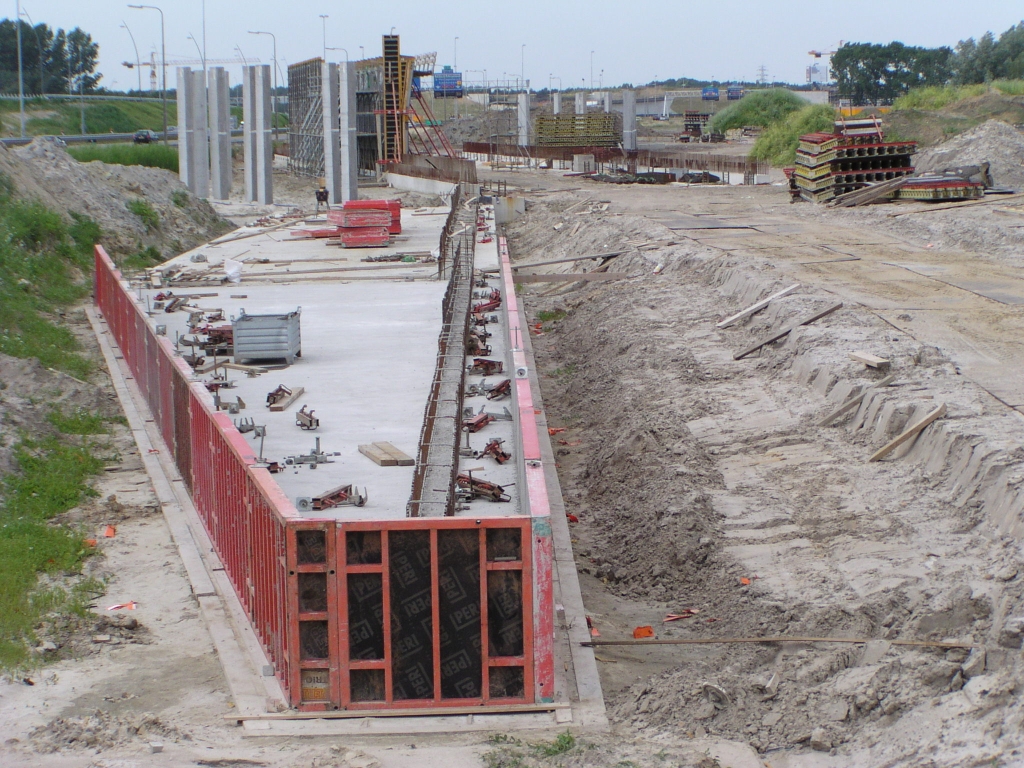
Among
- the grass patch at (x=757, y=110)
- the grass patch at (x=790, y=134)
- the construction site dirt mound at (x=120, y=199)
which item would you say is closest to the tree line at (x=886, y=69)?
the grass patch at (x=757, y=110)

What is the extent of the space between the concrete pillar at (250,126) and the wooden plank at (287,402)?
109 feet

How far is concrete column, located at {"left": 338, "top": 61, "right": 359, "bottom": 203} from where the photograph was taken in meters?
41.0

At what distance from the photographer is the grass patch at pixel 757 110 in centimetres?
8475

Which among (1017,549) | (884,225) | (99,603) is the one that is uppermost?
(884,225)

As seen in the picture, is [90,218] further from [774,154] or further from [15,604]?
[774,154]

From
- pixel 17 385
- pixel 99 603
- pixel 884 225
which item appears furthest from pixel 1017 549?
pixel 884 225

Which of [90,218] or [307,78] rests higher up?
[307,78]

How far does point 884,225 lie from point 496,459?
1737 centimetres

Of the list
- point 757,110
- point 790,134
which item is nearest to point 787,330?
point 790,134

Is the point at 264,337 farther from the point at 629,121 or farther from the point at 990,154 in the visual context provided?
the point at 629,121

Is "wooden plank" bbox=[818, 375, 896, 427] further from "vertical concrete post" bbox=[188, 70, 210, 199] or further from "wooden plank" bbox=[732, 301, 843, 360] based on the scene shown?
"vertical concrete post" bbox=[188, 70, 210, 199]

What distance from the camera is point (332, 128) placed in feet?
136

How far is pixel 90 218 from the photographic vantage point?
30.1 m

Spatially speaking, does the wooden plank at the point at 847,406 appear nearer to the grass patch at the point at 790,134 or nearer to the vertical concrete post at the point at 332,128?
the vertical concrete post at the point at 332,128
